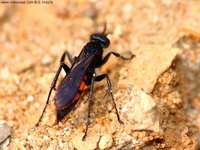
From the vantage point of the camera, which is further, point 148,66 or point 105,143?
point 148,66

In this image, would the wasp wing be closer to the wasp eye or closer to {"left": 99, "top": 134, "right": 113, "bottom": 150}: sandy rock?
{"left": 99, "top": 134, "right": 113, "bottom": 150}: sandy rock

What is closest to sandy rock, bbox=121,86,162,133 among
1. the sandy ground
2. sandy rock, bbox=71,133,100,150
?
the sandy ground

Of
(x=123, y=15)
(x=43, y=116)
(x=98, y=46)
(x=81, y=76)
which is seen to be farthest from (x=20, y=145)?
(x=123, y=15)

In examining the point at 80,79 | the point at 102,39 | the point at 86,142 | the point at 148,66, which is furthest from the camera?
the point at 102,39

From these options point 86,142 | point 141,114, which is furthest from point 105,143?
point 141,114

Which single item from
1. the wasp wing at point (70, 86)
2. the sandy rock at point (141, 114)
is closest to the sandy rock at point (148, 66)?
the sandy rock at point (141, 114)

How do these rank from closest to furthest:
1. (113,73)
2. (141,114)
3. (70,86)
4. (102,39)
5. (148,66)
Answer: (141,114), (70,86), (148,66), (113,73), (102,39)

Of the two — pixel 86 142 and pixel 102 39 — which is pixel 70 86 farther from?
pixel 102 39

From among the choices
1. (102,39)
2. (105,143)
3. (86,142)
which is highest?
(102,39)
